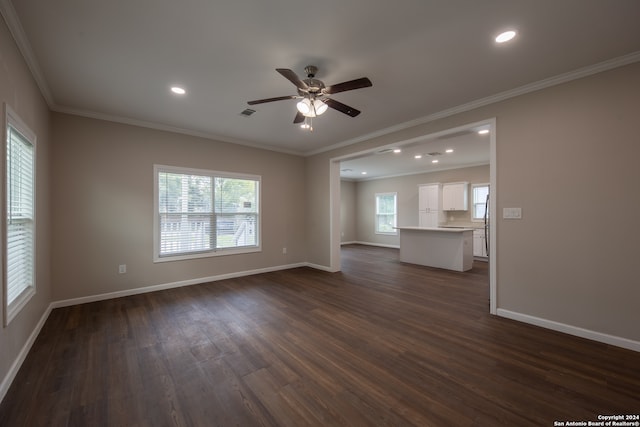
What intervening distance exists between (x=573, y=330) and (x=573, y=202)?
1.32 meters

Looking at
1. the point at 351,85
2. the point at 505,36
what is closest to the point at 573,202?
the point at 505,36

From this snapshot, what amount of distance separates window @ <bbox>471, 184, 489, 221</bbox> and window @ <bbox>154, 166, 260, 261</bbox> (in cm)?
619

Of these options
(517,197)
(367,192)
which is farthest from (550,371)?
(367,192)

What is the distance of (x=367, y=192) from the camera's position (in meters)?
10.5

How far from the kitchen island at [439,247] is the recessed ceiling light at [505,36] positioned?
426 cm

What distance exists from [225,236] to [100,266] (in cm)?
189

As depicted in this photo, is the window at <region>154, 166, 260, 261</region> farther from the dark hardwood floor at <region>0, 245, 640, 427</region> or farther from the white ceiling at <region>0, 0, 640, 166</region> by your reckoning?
the white ceiling at <region>0, 0, 640, 166</region>

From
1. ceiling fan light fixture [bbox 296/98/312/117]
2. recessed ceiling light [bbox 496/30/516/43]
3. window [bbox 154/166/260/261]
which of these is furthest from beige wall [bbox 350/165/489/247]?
ceiling fan light fixture [bbox 296/98/312/117]

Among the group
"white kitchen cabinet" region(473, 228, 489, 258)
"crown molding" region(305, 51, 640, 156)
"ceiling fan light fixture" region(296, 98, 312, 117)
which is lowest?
"white kitchen cabinet" region(473, 228, 489, 258)

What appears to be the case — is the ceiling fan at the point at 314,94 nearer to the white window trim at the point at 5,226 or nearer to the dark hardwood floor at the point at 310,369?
the white window trim at the point at 5,226

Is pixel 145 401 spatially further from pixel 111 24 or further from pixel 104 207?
pixel 104 207

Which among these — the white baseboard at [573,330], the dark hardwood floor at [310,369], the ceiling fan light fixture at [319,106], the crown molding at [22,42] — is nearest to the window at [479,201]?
the dark hardwood floor at [310,369]

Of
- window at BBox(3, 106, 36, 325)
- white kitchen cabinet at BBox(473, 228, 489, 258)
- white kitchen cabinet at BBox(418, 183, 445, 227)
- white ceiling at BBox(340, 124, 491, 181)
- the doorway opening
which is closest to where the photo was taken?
window at BBox(3, 106, 36, 325)

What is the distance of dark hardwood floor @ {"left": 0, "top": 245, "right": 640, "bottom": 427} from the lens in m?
1.67
